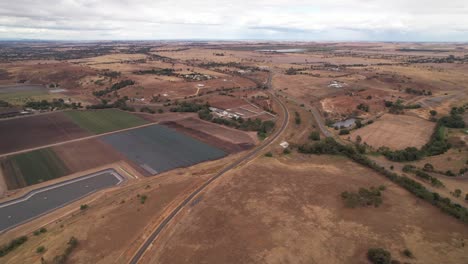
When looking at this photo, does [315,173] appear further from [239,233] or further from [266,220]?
[239,233]

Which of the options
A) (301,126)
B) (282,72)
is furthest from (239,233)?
(282,72)

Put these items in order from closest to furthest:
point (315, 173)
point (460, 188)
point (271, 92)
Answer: point (460, 188) < point (315, 173) < point (271, 92)

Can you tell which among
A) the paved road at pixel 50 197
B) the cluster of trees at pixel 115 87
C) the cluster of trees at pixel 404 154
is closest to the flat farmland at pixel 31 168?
the paved road at pixel 50 197

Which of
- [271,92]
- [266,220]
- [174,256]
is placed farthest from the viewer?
[271,92]

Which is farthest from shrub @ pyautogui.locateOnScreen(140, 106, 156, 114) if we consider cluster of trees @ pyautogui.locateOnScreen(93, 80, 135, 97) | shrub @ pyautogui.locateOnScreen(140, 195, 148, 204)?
shrub @ pyautogui.locateOnScreen(140, 195, 148, 204)

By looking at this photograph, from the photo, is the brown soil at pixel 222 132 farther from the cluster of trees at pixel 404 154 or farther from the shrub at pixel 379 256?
the shrub at pixel 379 256
